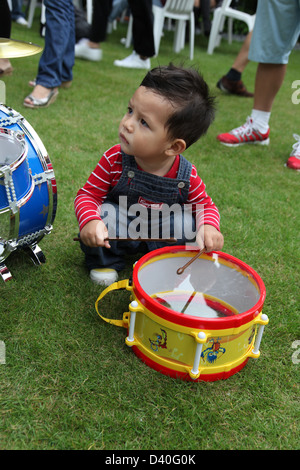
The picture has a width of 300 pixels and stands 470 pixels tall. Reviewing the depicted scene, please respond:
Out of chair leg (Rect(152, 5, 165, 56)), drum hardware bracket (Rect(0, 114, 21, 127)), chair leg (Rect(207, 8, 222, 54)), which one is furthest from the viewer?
chair leg (Rect(207, 8, 222, 54))

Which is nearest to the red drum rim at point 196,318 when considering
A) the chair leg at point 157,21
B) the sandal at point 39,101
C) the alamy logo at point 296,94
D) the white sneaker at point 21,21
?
the sandal at point 39,101

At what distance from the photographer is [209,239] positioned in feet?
3.95

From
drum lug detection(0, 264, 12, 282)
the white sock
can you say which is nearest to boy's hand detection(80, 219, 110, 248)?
drum lug detection(0, 264, 12, 282)

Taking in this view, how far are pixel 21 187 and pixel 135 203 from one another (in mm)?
364

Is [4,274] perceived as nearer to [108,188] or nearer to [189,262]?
[108,188]

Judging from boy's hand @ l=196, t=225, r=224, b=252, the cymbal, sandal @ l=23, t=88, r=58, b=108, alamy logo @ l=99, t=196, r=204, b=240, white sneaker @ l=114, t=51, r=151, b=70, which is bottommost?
white sneaker @ l=114, t=51, r=151, b=70

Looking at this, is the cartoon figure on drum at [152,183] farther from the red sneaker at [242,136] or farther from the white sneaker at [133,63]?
the white sneaker at [133,63]

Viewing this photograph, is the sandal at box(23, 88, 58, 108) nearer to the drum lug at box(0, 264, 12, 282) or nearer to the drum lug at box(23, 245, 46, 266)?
the drum lug at box(23, 245, 46, 266)

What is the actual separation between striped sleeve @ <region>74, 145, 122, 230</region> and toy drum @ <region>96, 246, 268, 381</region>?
0.25 meters

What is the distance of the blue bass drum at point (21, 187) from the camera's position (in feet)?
3.58

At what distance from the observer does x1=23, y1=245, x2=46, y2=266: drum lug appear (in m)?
1.33

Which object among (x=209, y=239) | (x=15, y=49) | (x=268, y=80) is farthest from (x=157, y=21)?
(x=209, y=239)

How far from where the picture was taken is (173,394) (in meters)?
1.00
